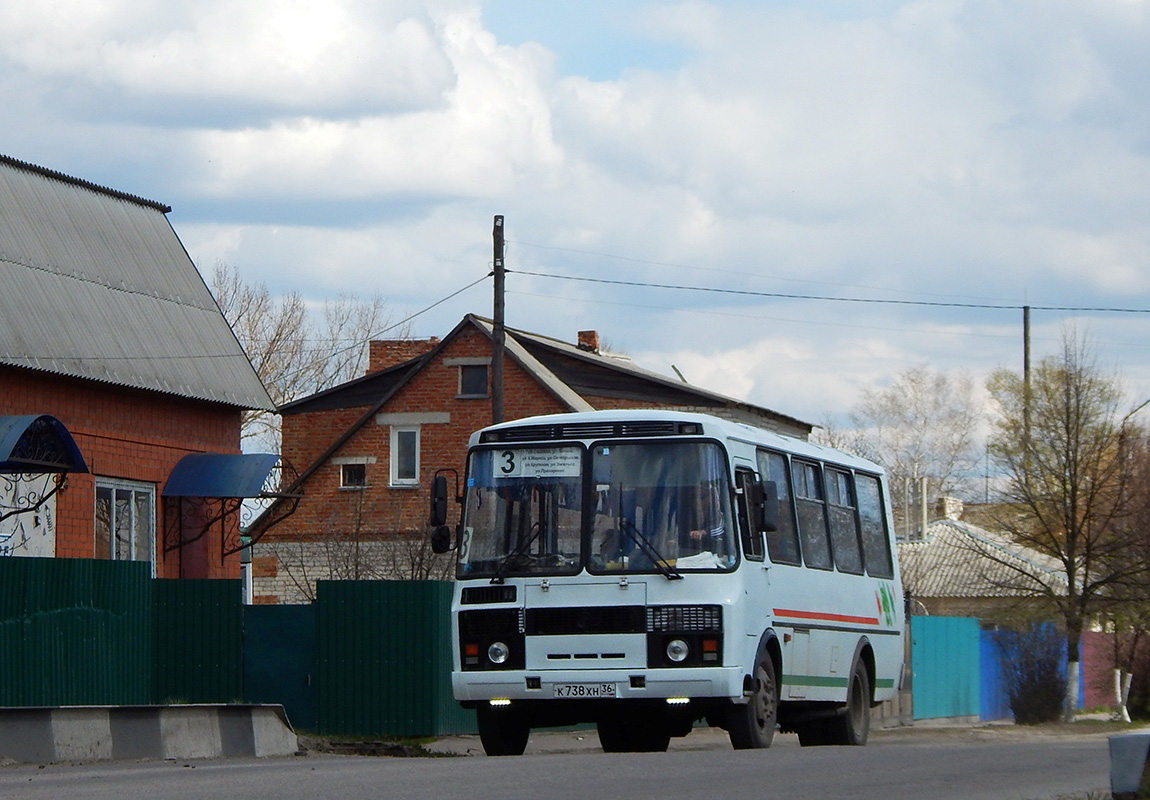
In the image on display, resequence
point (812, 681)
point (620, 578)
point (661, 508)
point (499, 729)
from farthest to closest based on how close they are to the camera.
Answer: point (812, 681)
point (499, 729)
point (661, 508)
point (620, 578)

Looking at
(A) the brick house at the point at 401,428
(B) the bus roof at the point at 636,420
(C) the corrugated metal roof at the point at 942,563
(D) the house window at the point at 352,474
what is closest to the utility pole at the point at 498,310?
(A) the brick house at the point at 401,428

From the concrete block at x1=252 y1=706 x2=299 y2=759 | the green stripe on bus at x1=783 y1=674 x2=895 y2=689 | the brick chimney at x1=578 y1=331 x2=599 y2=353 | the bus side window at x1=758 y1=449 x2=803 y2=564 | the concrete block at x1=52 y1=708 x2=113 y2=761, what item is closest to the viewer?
the concrete block at x1=52 y1=708 x2=113 y2=761

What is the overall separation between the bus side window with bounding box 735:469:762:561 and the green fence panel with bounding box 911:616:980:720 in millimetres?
17896

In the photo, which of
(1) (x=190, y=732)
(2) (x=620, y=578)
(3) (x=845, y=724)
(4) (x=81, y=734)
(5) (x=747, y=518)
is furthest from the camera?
(3) (x=845, y=724)

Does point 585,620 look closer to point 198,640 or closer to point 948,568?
point 198,640

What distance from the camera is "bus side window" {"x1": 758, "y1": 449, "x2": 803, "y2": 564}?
15125 millimetres

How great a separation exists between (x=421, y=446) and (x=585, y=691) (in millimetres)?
29575

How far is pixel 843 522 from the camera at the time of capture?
17.5 metres

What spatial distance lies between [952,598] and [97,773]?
1943 inches

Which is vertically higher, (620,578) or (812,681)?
(620,578)

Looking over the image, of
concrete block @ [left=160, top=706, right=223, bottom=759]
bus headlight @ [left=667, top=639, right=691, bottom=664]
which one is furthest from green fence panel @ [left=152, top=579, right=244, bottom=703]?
bus headlight @ [left=667, top=639, right=691, bottom=664]

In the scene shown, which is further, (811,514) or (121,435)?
(121,435)

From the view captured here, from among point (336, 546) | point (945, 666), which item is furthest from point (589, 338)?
point (945, 666)

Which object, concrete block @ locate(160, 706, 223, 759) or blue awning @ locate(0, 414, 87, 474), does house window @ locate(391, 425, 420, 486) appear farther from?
concrete block @ locate(160, 706, 223, 759)
